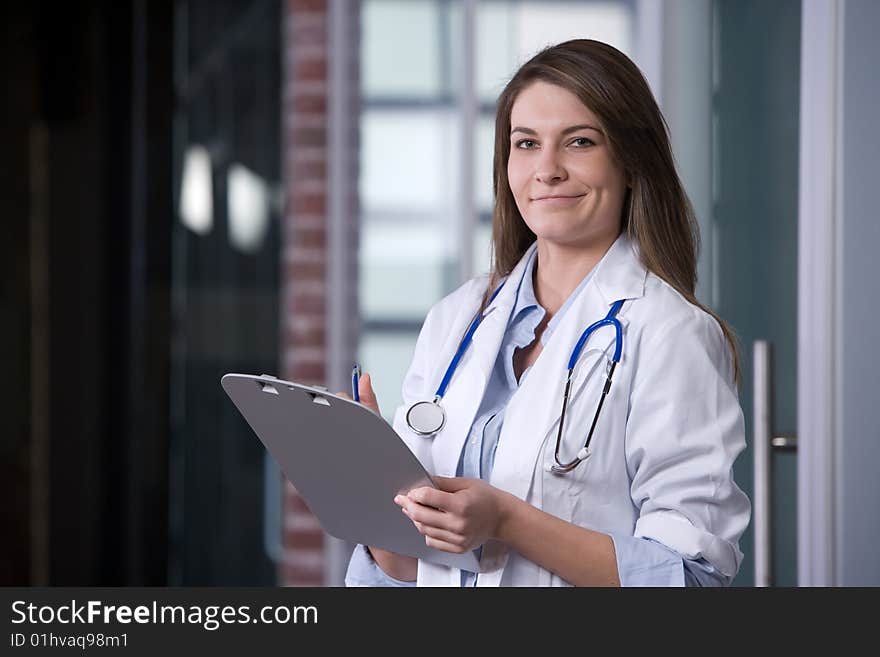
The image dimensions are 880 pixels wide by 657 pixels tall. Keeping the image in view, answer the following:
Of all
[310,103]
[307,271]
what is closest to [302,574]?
[307,271]

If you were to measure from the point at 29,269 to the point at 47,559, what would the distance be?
0.81 m

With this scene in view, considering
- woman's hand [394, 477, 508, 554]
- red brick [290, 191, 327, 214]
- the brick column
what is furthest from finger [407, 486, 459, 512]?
red brick [290, 191, 327, 214]

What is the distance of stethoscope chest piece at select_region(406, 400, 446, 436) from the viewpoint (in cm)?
116

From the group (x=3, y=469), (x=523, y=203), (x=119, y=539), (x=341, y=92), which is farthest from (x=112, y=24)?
(x=523, y=203)

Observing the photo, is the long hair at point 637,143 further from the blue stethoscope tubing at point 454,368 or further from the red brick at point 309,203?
the red brick at point 309,203

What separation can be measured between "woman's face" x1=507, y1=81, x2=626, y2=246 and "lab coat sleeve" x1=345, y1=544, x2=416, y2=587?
48 centimetres

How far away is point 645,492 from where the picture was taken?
1.06 m

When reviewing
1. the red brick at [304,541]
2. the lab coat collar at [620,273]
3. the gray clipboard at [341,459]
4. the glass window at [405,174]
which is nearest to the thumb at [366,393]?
the gray clipboard at [341,459]

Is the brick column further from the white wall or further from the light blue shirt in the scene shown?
Result: the white wall

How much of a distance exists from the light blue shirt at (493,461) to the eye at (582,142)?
17 cm

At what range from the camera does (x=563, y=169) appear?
112cm

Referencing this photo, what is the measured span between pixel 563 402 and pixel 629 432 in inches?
3.3

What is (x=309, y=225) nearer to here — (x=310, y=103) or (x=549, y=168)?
(x=310, y=103)

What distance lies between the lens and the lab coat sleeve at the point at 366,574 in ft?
3.98
